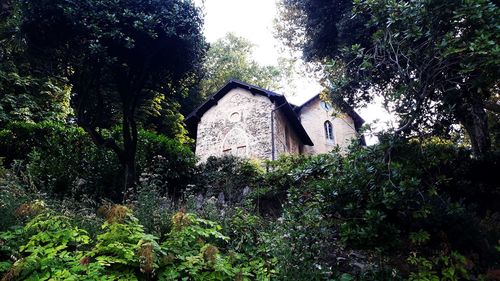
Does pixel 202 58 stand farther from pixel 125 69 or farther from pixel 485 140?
pixel 485 140

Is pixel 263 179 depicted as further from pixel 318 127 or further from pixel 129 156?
pixel 318 127

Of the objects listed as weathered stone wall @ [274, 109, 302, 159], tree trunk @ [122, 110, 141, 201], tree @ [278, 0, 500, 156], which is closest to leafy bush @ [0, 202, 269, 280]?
tree @ [278, 0, 500, 156]

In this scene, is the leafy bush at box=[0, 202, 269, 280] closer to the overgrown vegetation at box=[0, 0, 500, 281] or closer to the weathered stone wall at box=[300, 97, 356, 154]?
the overgrown vegetation at box=[0, 0, 500, 281]

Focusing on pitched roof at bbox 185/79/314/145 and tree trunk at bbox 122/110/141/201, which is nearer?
tree trunk at bbox 122/110/141/201

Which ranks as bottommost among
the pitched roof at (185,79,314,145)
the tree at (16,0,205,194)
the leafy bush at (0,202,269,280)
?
the leafy bush at (0,202,269,280)

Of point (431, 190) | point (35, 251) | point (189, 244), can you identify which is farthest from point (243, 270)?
point (431, 190)

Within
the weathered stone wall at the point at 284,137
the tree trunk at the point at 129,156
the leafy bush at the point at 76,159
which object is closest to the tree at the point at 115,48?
the tree trunk at the point at 129,156

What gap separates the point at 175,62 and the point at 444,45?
6.30 meters

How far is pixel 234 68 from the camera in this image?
2969 cm

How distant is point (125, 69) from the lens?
341 inches

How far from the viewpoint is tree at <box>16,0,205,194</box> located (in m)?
7.60

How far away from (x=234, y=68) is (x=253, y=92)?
12171mm

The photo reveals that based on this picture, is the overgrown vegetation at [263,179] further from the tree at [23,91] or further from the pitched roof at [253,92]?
the pitched roof at [253,92]

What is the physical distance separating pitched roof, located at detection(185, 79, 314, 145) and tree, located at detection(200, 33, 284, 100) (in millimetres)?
8206
